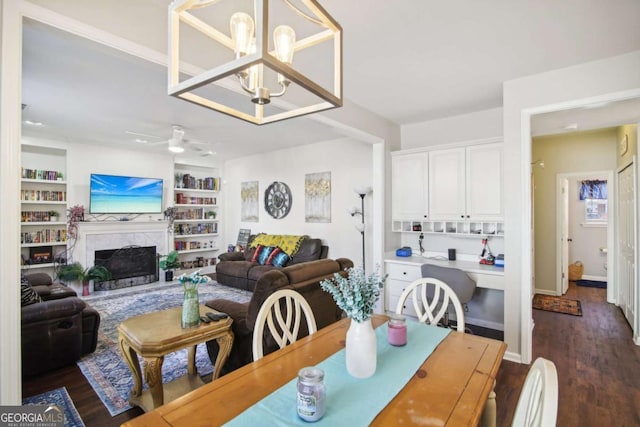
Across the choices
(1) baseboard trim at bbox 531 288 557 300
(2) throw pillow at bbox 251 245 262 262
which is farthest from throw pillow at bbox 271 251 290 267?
(1) baseboard trim at bbox 531 288 557 300

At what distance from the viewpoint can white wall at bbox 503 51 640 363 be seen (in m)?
2.83

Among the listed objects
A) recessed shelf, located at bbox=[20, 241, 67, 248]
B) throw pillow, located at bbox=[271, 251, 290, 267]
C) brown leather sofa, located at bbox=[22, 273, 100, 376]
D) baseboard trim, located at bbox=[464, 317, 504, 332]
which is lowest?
baseboard trim, located at bbox=[464, 317, 504, 332]

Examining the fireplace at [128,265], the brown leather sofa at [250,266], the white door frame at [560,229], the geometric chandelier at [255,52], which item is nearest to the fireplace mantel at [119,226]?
the fireplace at [128,265]

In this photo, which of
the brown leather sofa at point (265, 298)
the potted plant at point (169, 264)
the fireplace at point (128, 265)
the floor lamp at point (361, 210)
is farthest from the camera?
the potted plant at point (169, 264)

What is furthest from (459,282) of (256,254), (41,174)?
(41,174)

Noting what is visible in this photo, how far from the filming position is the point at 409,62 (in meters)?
2.75

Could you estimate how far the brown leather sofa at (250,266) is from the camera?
5477 mm

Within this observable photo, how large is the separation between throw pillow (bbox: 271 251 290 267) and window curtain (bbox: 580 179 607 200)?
20.7 feet

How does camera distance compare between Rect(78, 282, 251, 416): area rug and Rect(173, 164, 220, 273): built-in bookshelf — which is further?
Rect(173, 164, 220, 273): built-in bookshelf

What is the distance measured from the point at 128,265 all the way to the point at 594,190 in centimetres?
960

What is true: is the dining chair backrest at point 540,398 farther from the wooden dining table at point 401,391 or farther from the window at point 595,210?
the window at point 595,210

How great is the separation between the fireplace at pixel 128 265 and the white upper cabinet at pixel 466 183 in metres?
5.58

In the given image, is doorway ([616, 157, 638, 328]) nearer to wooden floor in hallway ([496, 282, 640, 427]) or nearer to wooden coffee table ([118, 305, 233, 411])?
wooden floor in hallway ([496, 282, 640, 427])

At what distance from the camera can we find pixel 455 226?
4184 millimetres
